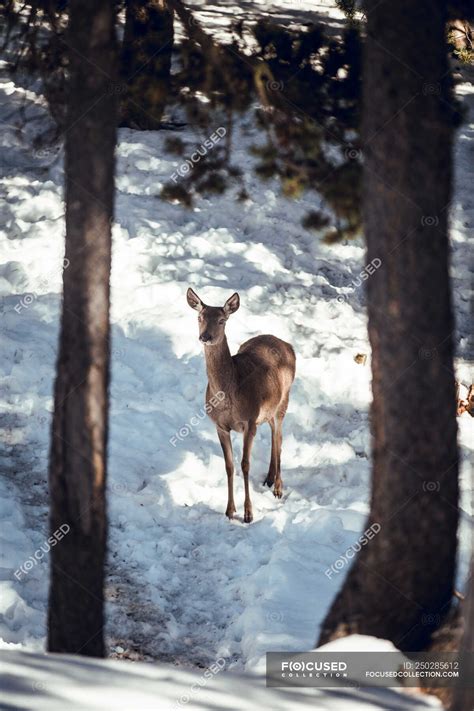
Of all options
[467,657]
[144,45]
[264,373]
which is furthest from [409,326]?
[144,45]

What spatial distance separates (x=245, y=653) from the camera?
7.11 metres

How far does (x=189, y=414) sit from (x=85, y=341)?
514 centimetres

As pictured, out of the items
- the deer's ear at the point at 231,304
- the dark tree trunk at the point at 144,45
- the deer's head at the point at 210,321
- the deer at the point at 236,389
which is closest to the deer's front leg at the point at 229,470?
the deer at the point at 236,389

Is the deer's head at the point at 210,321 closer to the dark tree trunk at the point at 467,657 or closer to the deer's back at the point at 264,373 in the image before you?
the deer's back at the point at 264,373

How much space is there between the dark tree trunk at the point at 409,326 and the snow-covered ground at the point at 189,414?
1.05m

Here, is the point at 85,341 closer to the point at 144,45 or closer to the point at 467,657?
the point at 467,657

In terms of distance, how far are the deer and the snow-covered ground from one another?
0.42 metres

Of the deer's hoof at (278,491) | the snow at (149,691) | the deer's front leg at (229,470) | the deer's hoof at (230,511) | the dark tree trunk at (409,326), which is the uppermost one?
the dark tree trunk at (409,326)

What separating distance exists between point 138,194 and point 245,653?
1123cm

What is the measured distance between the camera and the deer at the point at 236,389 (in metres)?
9.46

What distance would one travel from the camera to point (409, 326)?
5.69 m

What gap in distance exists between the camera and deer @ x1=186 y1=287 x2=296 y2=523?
31.0 feet

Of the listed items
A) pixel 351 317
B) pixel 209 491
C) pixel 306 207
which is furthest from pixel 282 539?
pixel 306 207

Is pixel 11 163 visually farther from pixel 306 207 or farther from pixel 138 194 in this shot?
pixel 306 207
